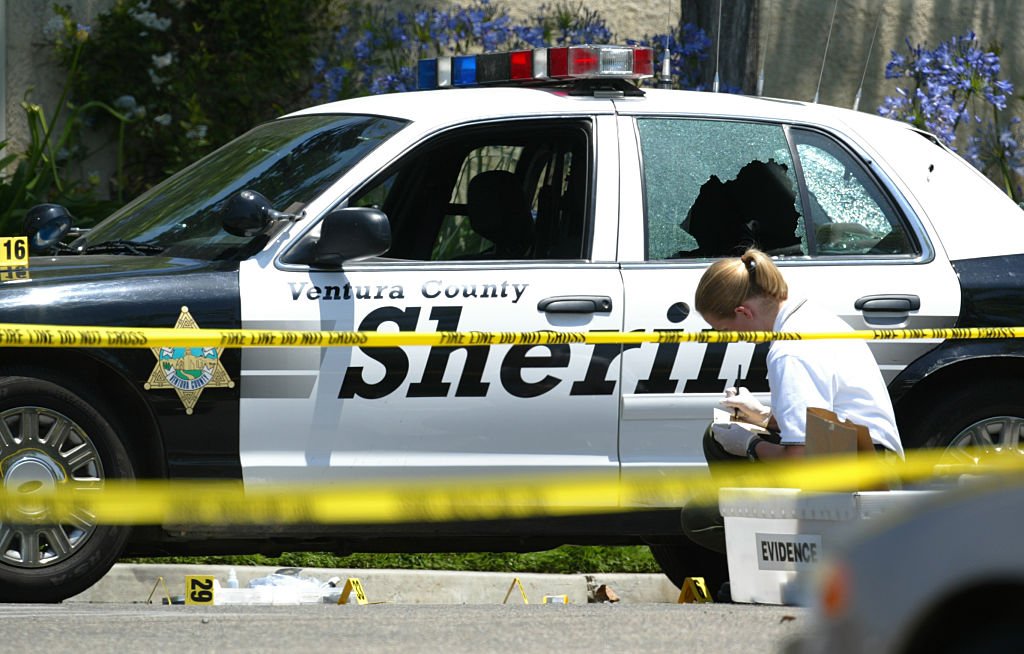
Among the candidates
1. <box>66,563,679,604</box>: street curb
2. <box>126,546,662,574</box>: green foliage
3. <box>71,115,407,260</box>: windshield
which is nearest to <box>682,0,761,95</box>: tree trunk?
<box>126,546,662,574</box>: green foliage

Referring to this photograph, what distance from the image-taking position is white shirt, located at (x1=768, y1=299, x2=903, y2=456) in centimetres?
515

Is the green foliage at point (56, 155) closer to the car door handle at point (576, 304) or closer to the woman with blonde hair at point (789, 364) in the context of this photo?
the car door handle at point (576, 304)

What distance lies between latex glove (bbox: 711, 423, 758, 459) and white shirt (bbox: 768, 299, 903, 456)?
4.6 inches

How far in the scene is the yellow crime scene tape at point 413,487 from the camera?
16.9 ft

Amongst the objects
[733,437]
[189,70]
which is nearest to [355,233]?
[733,437]

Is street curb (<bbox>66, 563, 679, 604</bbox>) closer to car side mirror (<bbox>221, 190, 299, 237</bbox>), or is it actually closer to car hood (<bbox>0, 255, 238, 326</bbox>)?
car hood (<bbox>0, 255, 238, 326</bbox>)

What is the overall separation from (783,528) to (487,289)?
1.28 m

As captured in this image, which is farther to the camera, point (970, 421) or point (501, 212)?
point (501, 212)

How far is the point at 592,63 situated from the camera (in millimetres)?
6059

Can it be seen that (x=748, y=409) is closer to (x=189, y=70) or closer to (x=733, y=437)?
(x=733, y=437)

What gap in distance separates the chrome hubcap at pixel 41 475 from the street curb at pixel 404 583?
1.24 meters

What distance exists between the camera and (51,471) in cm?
520

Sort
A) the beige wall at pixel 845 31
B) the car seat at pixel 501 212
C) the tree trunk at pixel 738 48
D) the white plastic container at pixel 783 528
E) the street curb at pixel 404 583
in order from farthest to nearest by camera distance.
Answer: the beige wall at pixel 845 31 < the tree trunk at pixel 738 48 < the street curb at pixel 404 583 < the car seat at pixel 501 212 < the white plastic container at pixel 783 528

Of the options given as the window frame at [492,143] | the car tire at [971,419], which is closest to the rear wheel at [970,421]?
the car tire at [971,419]
